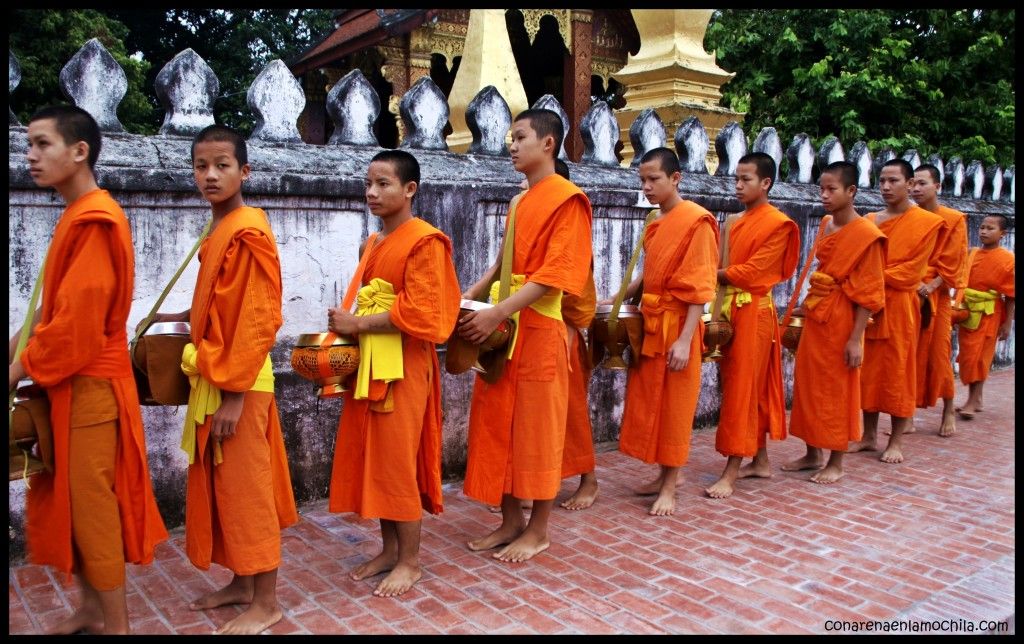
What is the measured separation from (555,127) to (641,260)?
269 centimetres

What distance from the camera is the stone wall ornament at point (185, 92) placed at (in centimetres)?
475

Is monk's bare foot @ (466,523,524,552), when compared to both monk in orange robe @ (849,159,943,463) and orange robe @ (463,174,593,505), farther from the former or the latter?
monk in orange robe @ (849,159,943,463)

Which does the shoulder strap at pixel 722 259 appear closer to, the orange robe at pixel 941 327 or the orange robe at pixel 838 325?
the orange robe at pixel 838 325

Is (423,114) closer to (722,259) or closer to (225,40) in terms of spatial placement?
(722,259)

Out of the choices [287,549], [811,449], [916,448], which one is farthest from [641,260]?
[287,549]

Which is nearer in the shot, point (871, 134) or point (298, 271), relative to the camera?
point (298, 271)

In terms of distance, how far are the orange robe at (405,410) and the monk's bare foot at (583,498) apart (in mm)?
1401

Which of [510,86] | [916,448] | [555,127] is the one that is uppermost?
[510,86]

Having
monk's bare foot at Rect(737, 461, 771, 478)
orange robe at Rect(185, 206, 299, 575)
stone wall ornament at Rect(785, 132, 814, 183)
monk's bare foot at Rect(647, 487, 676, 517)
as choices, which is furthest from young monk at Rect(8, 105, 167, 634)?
stone wall ornament at Rect(785, 132, 814, 183)

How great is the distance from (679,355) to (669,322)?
23cm

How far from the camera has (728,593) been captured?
12.9 ft

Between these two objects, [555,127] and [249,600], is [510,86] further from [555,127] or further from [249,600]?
[249,600]

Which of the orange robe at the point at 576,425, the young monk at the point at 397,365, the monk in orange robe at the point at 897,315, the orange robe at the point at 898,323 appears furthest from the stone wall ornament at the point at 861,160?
the young monk at the point at 397,365

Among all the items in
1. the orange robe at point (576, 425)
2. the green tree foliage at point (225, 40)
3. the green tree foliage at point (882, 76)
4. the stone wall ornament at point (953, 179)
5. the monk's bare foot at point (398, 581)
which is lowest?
the monk's bare foot at point (398, 581)
